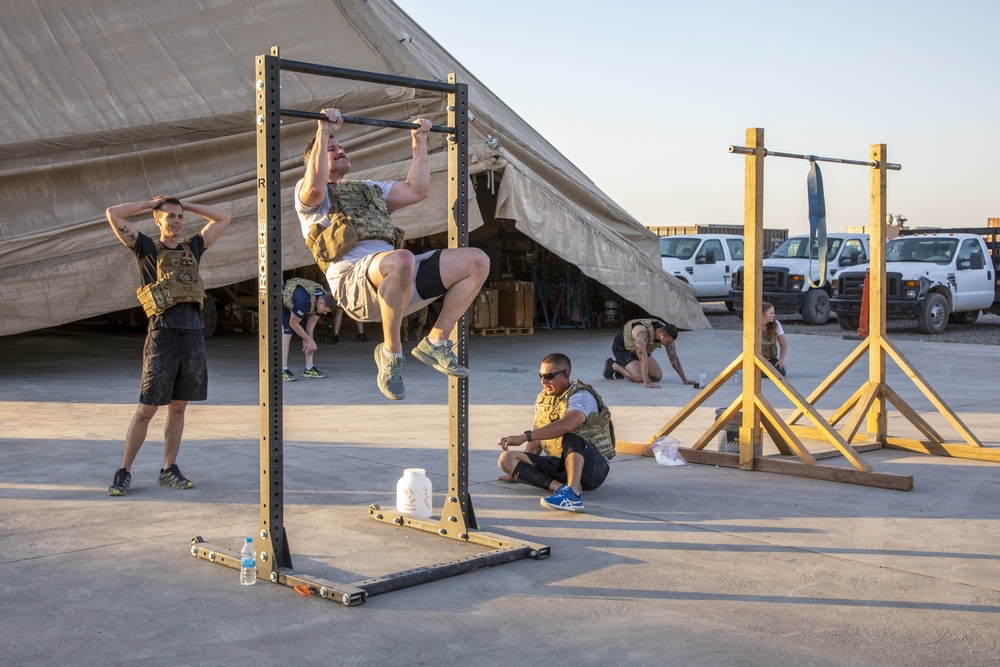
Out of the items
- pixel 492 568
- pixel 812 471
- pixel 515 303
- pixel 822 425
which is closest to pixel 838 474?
pixel 812 471

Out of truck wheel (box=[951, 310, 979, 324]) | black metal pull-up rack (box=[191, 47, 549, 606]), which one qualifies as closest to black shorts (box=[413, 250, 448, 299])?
black metal pull-up rack (box=[191, 47, 549, 606])

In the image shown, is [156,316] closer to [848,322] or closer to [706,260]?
[848,322]

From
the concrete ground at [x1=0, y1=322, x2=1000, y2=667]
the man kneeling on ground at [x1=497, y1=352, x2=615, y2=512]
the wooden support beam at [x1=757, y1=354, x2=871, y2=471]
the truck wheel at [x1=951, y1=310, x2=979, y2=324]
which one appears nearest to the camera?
the concrete ground at [x1=0, y1=322, x2=1000, y2=667]

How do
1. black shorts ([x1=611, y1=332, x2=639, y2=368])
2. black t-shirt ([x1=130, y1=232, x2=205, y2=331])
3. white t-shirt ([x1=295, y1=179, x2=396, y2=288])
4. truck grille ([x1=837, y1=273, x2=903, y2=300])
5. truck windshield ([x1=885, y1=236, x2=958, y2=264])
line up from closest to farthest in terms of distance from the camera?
white t-shirt ([x1=295, y1=179, x2=396, y2=288]) < black t-shirt ([x1=130, y1=232, x2=205, y2=331]) < black shorts ([x1=611, y1=332, x2=639, y2=368]) < truck grille ([x1=837, y1=273, x2=903, y2=300]) < truck windshield ([x1=885, y1=236, x2=958, y2=264])

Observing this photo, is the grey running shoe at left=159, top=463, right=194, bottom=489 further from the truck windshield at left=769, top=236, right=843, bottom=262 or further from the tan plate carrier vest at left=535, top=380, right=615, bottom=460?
the truck windshield at left=769, top=236, right=843, bottom=262

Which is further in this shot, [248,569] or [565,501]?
[565,501]

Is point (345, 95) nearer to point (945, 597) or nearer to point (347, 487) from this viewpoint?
point (347, 487)

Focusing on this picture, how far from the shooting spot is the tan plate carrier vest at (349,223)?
5.53 meters

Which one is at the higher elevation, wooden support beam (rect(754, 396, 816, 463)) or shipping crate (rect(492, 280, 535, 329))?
shipping crate (rect(492, 280, 535, 329))

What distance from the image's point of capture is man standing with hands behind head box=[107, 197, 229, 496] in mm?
7375

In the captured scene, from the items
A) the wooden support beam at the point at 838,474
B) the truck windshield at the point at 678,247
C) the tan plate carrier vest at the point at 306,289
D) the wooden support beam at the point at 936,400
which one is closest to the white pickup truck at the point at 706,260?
the truck windshield at the point at 678,247

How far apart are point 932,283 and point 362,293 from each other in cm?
1861

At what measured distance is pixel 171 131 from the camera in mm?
14961

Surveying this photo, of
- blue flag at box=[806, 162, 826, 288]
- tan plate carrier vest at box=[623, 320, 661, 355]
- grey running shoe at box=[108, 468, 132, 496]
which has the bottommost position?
grey running shoe at box=[108, 468, 132, 496]
